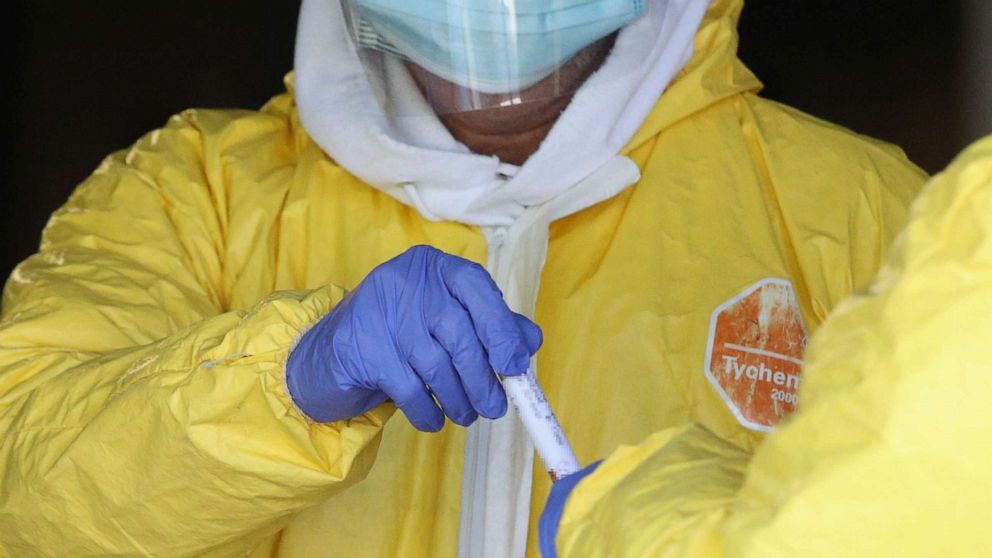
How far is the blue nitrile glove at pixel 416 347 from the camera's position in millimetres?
1039

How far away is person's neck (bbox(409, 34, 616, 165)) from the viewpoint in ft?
4.11

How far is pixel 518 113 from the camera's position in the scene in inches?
53.5

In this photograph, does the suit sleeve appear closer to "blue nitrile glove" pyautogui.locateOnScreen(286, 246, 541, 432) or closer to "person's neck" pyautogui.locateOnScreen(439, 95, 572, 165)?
"blue nitrile glove" pyautogui.locateOnScreen(286, 246, 541, 432)

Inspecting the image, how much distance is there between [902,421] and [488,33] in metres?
0.68

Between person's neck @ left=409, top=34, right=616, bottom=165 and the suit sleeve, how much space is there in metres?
0.23

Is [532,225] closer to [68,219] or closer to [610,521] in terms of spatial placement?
[68,219]

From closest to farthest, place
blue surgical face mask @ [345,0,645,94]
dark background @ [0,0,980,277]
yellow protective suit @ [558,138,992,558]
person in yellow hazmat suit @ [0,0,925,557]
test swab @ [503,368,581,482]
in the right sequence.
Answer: yellow protective suit @ [558,138,992,558], test swab @ [503,368,581,482], person in yellow hazmat suit @ [0,0,925,557], blue surgical face mask @ [345,0,645,94], dark background @ [0,0,980,277]

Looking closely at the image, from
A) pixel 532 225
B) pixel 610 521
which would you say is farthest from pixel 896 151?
pixel 610 521

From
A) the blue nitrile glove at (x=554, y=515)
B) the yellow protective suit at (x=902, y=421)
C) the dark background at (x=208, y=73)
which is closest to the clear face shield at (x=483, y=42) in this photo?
the blue nitrile glove at (x=554, y=515)

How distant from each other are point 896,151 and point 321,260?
2.14 feet

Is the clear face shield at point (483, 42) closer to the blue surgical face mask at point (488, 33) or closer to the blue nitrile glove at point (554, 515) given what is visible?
the blue surgical face mask at point (488, 33)

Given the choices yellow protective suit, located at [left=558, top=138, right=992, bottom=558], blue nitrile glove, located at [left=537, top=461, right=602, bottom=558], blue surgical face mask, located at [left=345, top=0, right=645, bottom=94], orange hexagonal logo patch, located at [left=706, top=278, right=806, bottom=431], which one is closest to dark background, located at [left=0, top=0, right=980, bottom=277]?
orange hexagonal logo patch, located at [left=706, top=278, right=806, bottom=431]

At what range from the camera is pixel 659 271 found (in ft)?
4.32

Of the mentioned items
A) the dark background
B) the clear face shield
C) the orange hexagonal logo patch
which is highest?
the clear face shield
